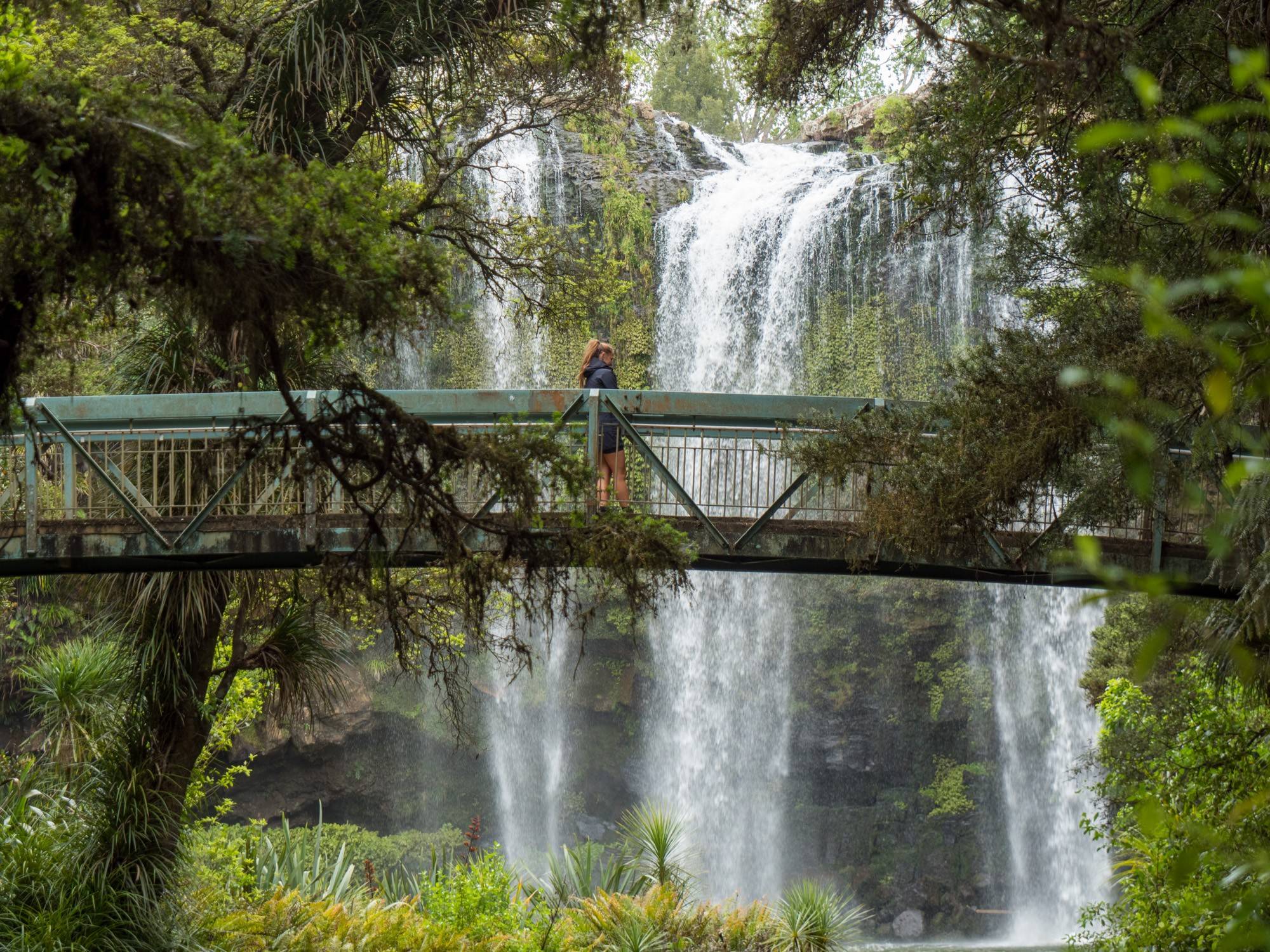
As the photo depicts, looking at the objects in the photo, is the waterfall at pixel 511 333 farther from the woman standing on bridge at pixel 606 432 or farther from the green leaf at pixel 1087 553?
the green leaf at pixel 1087 553

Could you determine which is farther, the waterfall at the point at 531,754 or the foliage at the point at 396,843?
the waterfall at the point at 531,754

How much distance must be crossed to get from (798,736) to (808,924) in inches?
430

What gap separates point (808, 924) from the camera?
13016mm

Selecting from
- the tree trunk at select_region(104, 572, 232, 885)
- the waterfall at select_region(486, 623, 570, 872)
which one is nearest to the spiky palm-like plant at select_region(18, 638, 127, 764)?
the tree trunk at select_region(104, 572, 232, 885)

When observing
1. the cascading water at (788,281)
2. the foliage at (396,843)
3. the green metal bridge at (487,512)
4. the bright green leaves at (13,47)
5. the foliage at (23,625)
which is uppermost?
the cascading water at (788,281)

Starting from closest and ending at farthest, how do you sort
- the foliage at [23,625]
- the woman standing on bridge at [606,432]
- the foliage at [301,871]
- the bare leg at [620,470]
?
1. the woman standing on bridge at [606,432]
2. the bare leg at [620,470]
3. the foliage at [301,871]
4. the foliage at [23,625]

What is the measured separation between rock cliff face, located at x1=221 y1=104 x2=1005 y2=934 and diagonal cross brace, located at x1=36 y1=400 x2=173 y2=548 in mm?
15030

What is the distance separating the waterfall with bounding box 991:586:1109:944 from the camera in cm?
2211

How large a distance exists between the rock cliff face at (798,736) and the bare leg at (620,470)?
1403 cm

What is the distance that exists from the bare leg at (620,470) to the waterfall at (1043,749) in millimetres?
14585

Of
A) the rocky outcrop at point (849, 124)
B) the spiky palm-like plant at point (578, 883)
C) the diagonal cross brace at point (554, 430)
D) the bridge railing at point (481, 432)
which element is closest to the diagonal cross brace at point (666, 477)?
the bridge railing at point (481, 432)

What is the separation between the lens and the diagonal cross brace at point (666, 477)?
8148mm

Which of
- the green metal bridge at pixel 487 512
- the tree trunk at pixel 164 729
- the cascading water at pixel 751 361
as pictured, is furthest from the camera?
the cascading water at pixel 751 361

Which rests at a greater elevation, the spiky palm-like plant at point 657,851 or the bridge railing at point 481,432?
the bridge railing at point 481,432
